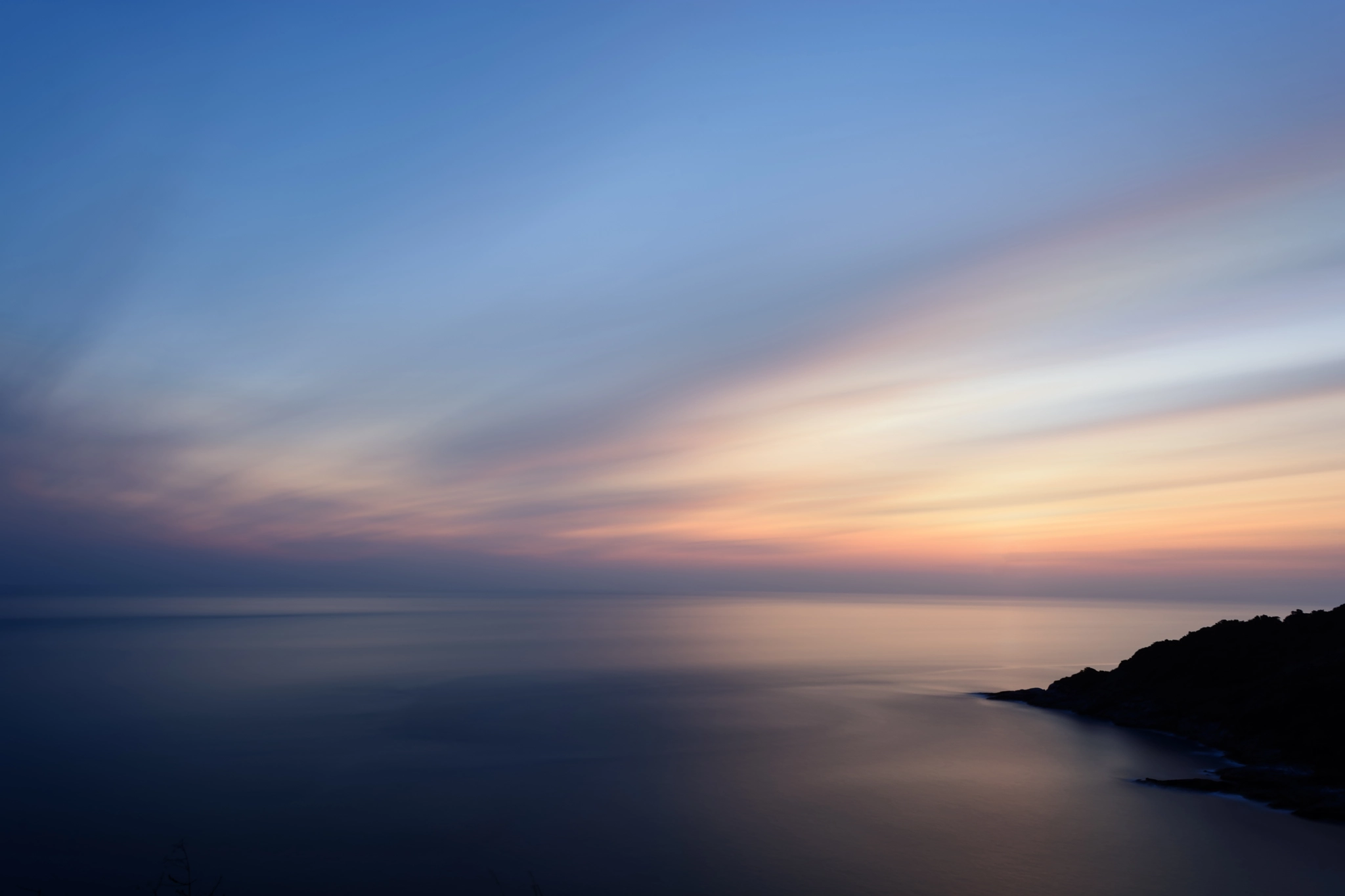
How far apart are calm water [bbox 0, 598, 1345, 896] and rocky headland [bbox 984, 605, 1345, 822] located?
1.62m

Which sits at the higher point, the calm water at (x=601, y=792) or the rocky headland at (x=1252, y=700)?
the rocky headland at (x=1252, y=700)

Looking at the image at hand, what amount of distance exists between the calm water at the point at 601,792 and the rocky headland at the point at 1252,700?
1.62 meters

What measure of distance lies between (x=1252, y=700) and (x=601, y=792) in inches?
1219

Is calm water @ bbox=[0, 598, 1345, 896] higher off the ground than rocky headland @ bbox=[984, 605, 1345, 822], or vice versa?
rocky headland @ bbox=[984, 605, 1345, 822]

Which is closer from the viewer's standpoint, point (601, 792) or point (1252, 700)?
point (601, 792)

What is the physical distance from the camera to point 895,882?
21109 millimetres

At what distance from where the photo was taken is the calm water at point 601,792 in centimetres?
2119

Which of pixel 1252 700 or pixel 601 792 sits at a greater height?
pixel 1252 700

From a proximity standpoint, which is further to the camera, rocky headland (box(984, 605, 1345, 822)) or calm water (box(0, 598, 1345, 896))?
rocky headland (box(984, 605, 1345, 822))

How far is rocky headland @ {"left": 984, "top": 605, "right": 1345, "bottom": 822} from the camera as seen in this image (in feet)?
90.7

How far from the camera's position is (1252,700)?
3472 cm

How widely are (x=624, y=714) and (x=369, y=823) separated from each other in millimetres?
25263

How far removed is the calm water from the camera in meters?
21.2

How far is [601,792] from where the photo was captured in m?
30.1
